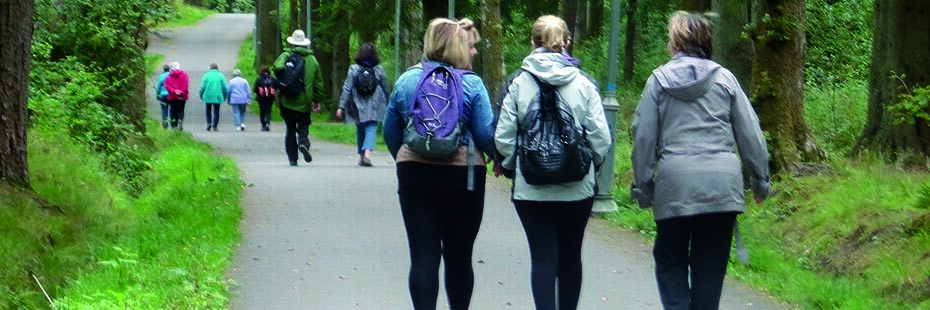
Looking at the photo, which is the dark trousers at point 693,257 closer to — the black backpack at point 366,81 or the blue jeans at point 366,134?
the black backpack at point 366,81

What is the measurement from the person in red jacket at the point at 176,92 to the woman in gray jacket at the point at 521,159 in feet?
84.9

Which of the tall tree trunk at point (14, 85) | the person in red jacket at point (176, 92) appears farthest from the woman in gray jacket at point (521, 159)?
the person in red jacket at point (176, 92)

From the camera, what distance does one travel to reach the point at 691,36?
670 centimetres

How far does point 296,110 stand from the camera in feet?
60.1

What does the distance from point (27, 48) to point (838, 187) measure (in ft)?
22.4

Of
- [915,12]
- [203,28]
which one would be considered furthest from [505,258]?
[203,28]

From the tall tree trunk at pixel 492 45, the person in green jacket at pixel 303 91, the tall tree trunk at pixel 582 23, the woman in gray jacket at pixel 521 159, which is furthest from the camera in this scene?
the tall tree trunk at pixel 582 23

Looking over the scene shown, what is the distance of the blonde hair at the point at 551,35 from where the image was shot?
6.96 metres

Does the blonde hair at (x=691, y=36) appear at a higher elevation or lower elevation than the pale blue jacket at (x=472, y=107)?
higher

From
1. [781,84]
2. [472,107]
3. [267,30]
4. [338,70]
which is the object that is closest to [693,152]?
[472,107]

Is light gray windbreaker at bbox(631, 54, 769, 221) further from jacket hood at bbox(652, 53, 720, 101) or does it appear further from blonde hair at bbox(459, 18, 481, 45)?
blonde hair at bbox(459, 18, 481, 45)

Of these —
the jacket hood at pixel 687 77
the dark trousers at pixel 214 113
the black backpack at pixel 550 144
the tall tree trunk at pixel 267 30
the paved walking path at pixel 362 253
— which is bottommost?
the dark trousers at pixel 214 113

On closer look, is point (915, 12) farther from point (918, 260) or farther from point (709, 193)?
point (709, 193)

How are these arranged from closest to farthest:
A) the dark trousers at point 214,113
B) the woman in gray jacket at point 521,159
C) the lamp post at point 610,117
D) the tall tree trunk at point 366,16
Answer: the woman in gray jacket at point 521,159, the lamp post at point 610,117, the tall tree trunk at point 366,16, the dark trousers at point 214,113
